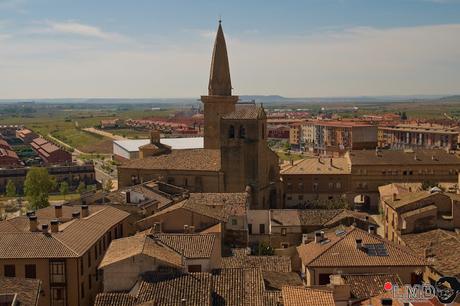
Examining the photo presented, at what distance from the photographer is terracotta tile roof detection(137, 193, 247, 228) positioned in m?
42.8

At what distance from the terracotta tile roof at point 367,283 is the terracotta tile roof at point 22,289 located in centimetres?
1280

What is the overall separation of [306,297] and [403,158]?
56620 mm

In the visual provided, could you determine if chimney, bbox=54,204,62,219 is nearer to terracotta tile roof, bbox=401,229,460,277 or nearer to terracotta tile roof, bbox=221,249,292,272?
terracotta tile roof, bbox=221,249,292,272

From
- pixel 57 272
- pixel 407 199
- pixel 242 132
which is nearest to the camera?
pixel 57 272

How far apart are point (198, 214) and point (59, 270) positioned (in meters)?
11.1

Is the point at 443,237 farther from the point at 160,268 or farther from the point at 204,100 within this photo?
the point at 204,100

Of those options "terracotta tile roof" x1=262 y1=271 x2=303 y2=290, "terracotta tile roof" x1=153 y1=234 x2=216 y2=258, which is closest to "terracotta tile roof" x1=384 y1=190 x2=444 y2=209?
"terracotta tile roof" x1=262 y1=271 x2=303 y2=290

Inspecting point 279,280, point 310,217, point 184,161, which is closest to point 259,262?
point 279,280

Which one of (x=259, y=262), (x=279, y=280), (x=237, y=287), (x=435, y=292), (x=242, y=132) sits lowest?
(x=259, y=262)

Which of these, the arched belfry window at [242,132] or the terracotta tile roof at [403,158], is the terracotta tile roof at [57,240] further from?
the terracotta tile roof at [403,158]

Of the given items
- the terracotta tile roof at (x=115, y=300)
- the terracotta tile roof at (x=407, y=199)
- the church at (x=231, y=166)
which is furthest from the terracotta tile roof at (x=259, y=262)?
the church at (x=231, y=166)

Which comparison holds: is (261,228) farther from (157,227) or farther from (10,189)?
(10,189)

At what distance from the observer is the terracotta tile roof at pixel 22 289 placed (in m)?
24.4

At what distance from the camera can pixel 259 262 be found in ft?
123
